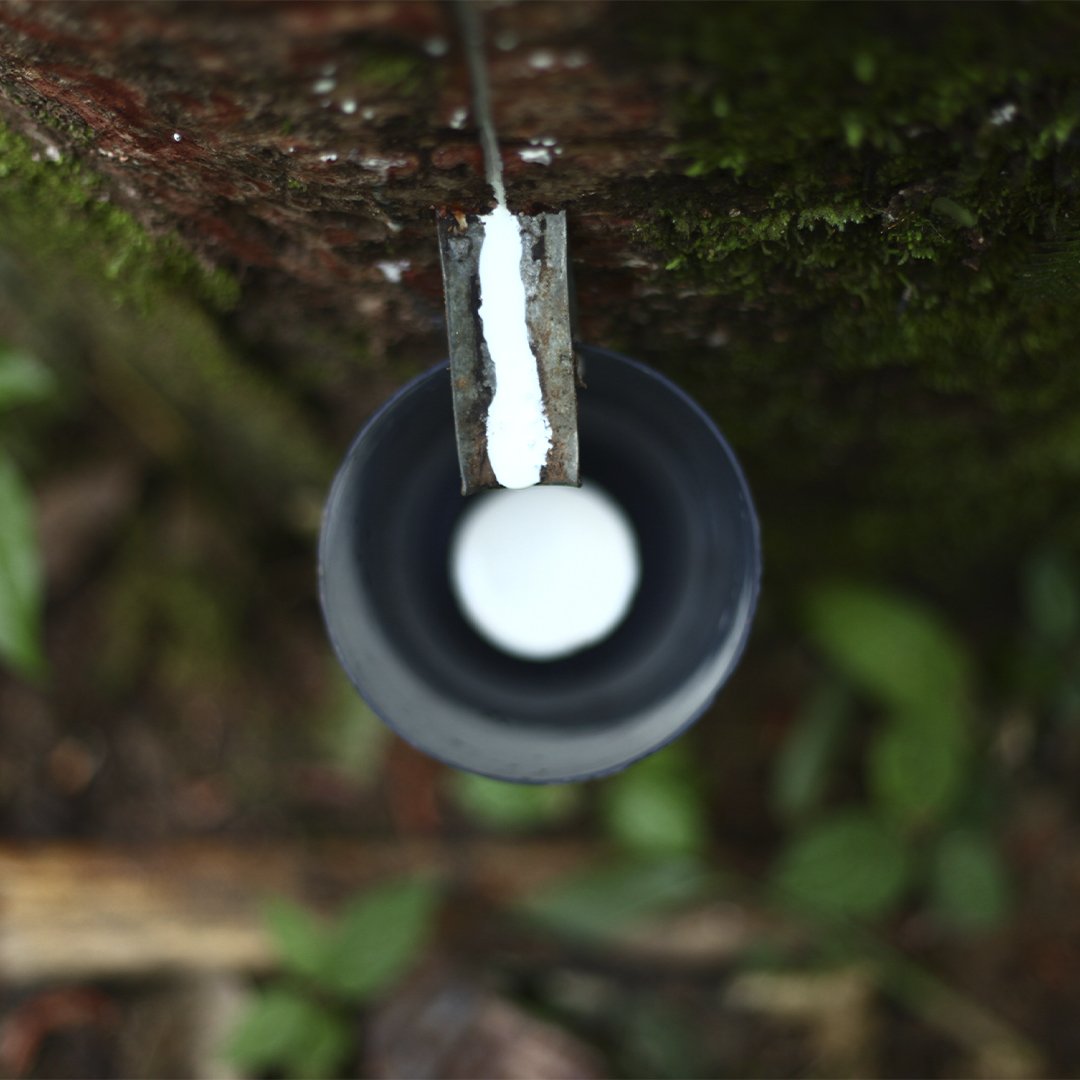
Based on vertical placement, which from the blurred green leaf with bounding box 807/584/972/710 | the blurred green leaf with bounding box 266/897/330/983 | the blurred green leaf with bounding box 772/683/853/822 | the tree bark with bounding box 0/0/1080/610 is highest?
the tree bark with bounding box 0/0/1080/610

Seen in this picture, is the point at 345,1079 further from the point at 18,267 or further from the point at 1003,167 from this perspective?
the point at 1003,167

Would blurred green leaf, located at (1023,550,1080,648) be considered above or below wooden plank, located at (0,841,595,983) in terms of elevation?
above

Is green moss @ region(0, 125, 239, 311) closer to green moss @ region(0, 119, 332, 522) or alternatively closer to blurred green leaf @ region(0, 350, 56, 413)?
green moss @ region(0, 119, 332, 522)

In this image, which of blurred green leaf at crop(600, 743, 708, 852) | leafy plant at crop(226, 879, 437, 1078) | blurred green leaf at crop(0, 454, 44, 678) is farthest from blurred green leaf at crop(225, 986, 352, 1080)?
blurred green leaf at crop(0, 454, 44, 678)

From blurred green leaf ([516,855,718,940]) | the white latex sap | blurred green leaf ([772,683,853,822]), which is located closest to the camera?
the white latex sap

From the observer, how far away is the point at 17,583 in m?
1.30

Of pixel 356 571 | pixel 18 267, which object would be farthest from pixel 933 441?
pixel 18 267

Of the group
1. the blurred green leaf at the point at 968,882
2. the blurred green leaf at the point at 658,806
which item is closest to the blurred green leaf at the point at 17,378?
the blurred green leaf at the point at 658,806

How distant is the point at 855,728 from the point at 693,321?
118 centimetres

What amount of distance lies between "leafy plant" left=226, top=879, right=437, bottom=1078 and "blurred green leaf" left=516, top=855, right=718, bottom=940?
25 centimetres

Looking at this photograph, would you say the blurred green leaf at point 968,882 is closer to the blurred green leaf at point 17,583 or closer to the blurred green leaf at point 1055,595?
the blurred green leaf at point 1055,595

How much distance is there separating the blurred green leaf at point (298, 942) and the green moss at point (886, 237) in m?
1.14

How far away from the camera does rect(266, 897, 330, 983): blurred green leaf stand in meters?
1.64

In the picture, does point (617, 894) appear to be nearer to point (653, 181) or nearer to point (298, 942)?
point (298, 942)
